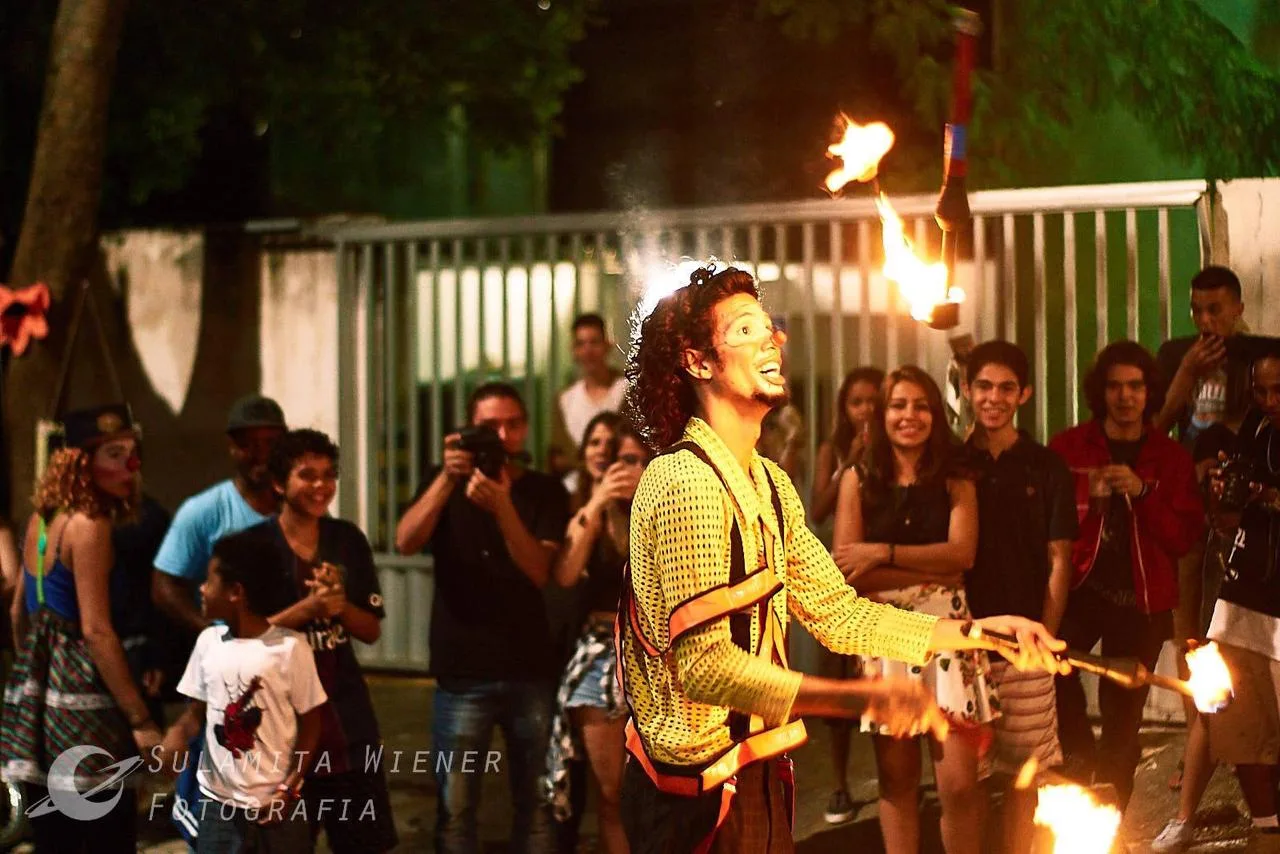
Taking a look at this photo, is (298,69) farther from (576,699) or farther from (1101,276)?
(576,699)

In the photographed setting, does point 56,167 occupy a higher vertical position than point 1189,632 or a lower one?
higher

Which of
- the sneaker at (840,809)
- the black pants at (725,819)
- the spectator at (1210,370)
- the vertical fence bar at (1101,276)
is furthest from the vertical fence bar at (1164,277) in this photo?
the black pants at (725,819)

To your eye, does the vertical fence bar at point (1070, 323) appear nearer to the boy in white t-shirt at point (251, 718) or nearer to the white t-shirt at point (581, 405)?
the white t-shirt at point (581, 405)

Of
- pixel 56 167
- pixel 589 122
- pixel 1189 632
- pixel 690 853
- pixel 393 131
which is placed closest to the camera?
pixel 690 853

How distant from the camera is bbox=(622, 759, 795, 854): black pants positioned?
4055 millimetres

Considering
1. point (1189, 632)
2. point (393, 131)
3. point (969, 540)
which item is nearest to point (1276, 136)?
A: point (1189, 632)

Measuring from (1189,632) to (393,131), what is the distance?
26.2ft

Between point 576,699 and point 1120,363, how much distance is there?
2587mm

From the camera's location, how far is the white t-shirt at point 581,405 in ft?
32.3

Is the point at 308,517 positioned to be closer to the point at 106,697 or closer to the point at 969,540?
the point at 106,697

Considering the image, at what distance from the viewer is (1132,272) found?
9.02 metres

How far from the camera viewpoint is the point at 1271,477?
269 inches

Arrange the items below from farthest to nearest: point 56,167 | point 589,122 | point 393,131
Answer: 1. point 589,122
2. point 393,131
3. point 56,167

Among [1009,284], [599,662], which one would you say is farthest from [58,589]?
[1009,284]
